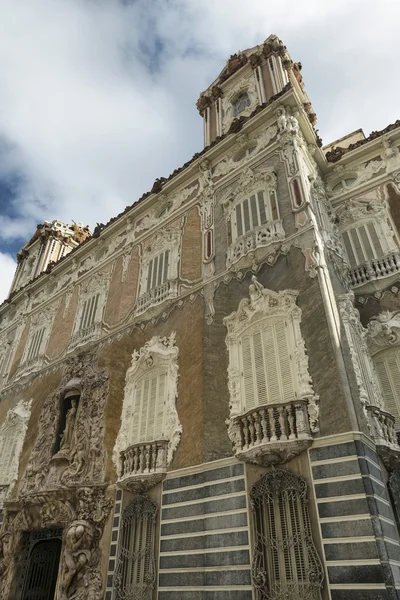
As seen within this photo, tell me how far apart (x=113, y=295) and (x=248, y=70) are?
13680mm

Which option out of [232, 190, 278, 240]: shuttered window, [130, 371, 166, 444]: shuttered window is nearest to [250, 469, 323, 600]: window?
[130, 371, 166, 444]: shuttered window

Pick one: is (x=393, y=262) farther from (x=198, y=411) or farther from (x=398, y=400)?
(x=198, y=411)

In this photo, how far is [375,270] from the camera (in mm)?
12836

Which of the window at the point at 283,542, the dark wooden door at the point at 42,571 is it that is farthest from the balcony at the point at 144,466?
the dark wooden door at the point at 42,571

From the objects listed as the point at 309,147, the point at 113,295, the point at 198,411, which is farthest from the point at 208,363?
the point at 309,147

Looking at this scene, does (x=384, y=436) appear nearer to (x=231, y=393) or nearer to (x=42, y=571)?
(x=231, y=393)

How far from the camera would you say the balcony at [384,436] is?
8703mm

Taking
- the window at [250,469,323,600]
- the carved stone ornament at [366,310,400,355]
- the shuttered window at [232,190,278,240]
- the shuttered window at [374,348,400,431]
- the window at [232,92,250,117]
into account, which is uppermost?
the window at [232,92,250,117]

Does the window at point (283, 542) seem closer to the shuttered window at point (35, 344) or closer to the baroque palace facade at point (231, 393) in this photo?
the baroque palace facade at point (231, 393)

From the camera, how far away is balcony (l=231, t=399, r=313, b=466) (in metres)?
8.74

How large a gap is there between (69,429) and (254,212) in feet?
33.0

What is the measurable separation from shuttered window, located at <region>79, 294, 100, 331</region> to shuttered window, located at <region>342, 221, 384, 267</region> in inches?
431

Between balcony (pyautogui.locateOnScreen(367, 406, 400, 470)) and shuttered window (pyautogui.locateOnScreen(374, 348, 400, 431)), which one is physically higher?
shuttered window (pyautogui.locateOnScreen(374, 348, 400, 431))

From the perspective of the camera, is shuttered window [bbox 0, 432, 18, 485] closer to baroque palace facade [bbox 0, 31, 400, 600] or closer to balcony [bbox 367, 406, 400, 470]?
baroque palace facade [bbox 0, 31, 400, 600]
